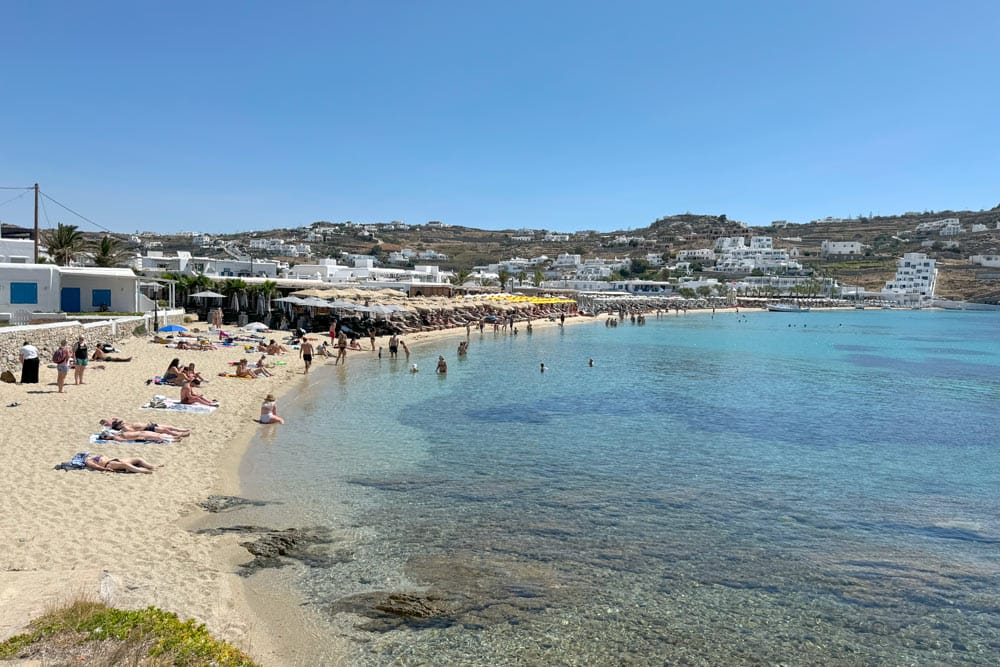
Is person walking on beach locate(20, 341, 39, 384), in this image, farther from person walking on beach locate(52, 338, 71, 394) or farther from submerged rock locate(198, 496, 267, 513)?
submerged rock locate(198, 496, 267, 513)

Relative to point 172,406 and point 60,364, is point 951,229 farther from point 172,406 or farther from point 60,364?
point 60,364

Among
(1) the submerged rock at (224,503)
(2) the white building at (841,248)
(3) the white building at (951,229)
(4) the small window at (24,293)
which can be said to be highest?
(3) the white building at (951,229)

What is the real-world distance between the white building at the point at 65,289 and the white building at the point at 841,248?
166m

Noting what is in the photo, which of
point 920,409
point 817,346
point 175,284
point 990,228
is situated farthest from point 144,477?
point 990,228

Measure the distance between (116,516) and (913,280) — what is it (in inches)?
5975

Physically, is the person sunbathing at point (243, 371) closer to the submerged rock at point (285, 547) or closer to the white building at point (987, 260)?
the submerged rock at point (285, 547)

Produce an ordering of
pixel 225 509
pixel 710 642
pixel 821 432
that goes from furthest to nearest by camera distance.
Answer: pixel 821 432
pixel 225 509
pixel 710 642

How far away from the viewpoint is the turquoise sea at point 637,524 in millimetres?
6656

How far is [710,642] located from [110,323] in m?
24.5

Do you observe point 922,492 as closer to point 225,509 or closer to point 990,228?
point 225,509

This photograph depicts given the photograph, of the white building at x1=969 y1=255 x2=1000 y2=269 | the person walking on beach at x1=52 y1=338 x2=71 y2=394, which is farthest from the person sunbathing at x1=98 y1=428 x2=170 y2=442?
the white building at x1=969 y1=255 x2=1000 y2=269

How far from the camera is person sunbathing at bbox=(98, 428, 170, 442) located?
1171cm

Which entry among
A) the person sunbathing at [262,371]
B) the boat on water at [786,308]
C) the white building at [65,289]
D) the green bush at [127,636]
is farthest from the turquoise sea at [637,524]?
the boat on water at [786,308]

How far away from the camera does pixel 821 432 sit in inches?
704
